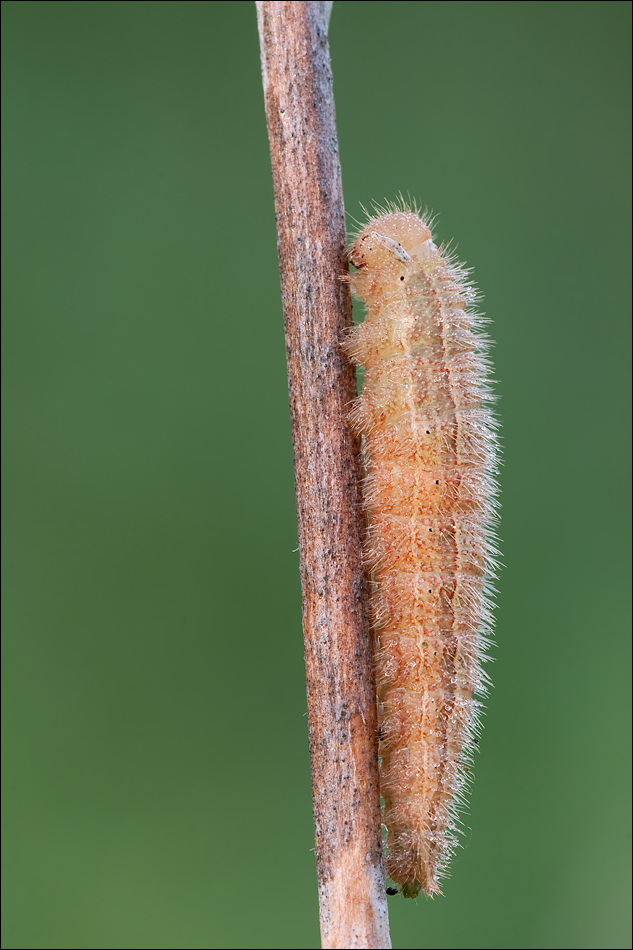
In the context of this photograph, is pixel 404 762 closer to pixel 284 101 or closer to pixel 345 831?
pixel 345 831

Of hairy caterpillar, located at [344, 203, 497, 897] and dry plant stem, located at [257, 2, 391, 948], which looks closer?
dry plant stem, located at [257, 2, 391, 948]

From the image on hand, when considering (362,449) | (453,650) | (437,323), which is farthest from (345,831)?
(437,323)

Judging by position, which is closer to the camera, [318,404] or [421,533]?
[318,404]

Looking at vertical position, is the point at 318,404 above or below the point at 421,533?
above

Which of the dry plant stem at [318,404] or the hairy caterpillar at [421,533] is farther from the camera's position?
the hairy caterpillar at [421,533]
